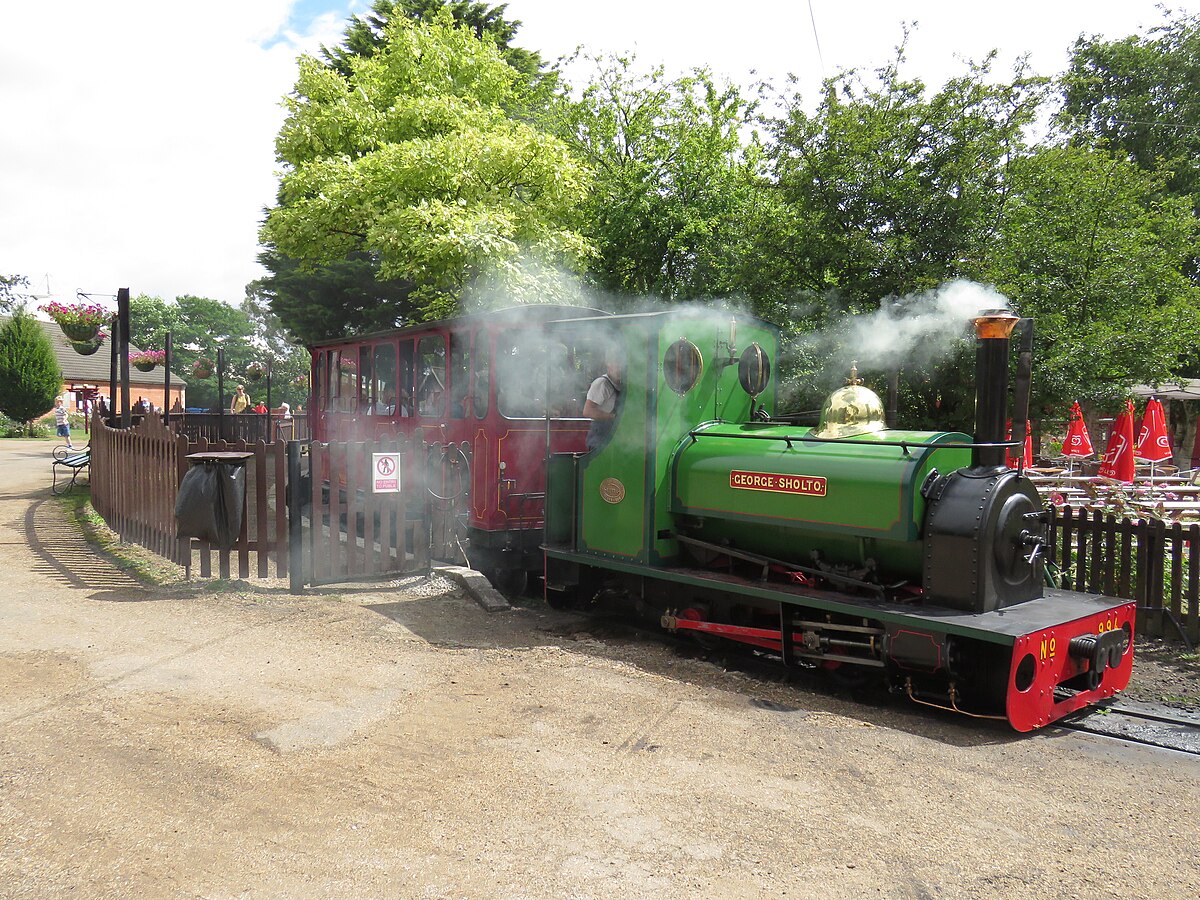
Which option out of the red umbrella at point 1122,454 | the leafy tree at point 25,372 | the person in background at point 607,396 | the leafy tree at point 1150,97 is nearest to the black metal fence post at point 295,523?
the person in background at point 607,396

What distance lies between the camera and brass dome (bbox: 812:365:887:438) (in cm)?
574

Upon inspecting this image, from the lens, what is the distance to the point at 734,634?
19.5 feet

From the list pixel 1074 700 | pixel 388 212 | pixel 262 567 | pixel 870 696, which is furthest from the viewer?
pixel 388 212

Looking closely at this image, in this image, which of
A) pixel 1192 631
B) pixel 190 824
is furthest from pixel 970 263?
pixel 190 824

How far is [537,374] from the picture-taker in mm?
8031

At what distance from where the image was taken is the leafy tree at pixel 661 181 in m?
14.8

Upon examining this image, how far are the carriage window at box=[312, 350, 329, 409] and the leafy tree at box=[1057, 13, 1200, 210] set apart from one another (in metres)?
27.2

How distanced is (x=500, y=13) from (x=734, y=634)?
24927mm

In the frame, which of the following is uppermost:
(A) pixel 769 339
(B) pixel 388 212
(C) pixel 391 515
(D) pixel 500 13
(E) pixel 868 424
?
(D) pixel 500 13

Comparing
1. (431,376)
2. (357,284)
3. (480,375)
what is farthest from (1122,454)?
(357,284)

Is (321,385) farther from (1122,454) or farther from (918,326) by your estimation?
(1122,454)

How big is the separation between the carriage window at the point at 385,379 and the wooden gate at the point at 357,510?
151 centimetres

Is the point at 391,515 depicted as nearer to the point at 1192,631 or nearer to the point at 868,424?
the point at 868,424

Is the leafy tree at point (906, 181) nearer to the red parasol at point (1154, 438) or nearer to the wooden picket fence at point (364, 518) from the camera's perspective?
the wooden picket fence at point (364, 518)
